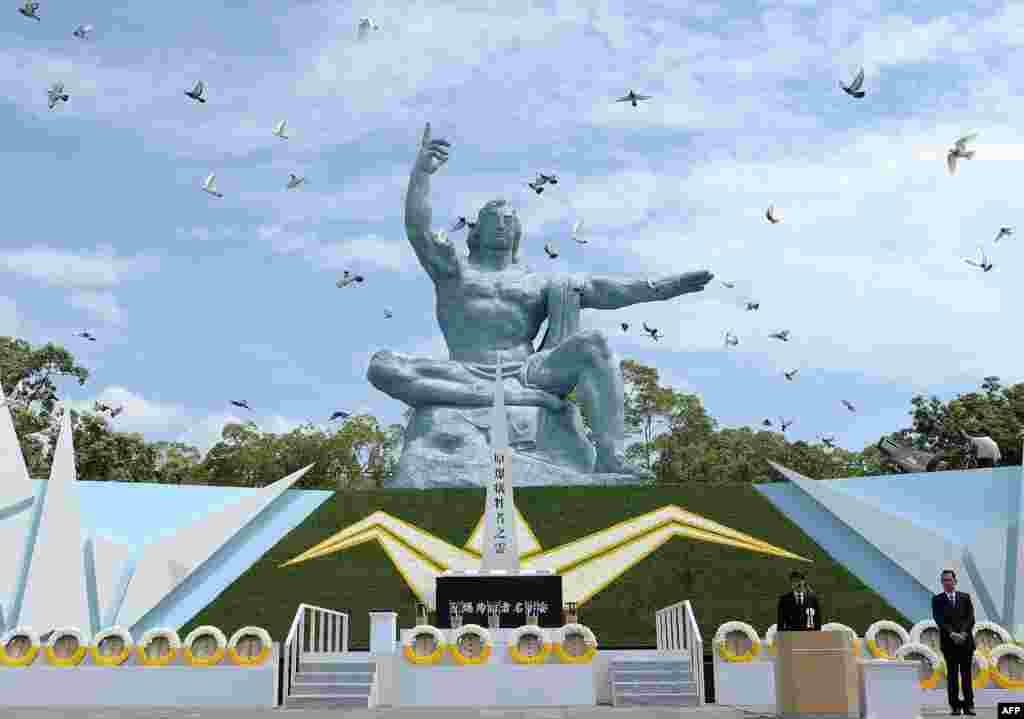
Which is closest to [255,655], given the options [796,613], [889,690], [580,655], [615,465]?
[580,655]

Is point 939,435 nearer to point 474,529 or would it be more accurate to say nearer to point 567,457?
point 567,457

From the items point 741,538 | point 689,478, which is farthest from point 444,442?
point 689,478

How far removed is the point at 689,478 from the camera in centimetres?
5509

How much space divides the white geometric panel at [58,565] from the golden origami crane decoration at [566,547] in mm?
4399

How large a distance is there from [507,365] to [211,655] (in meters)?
15.7

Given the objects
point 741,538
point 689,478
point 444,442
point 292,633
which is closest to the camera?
point 292,633

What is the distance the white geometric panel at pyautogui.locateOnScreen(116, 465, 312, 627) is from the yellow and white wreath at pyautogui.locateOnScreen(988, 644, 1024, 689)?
13897 mm

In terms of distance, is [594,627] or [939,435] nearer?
[594,627]

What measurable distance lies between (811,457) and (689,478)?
26.6ft

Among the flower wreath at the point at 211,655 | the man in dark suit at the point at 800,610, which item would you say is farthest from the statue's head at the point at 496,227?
the man in dark suit at the point at 800,610

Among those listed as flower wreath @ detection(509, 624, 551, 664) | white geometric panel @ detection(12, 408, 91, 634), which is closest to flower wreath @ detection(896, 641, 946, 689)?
flower wreath @ detection(509, 624, 551, 664)

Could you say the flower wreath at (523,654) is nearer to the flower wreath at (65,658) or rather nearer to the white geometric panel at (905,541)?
the flower wreath at (65,658)

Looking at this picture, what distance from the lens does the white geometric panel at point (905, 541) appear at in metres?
19.9

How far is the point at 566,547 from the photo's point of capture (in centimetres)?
2248
